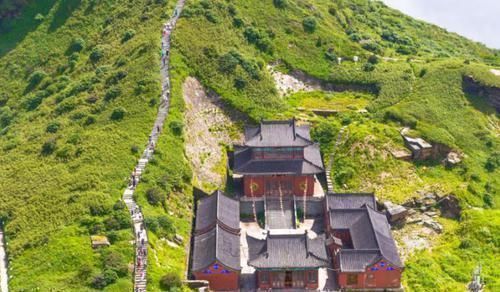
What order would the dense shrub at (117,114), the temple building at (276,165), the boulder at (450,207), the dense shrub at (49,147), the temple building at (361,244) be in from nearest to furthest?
the temple building at (361,244), the temple building at (276,165), the boulder at (450,207), the dense shrub at (49,147), the dense shrub at (117,114)

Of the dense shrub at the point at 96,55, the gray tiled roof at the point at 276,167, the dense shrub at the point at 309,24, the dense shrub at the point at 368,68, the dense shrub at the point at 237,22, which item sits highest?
the dense shrub at the point at 309,24

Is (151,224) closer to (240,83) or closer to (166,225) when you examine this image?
(166,225)

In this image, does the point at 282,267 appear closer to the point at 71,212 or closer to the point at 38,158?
the point at 71,212

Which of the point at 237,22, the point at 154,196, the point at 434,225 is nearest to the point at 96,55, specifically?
the point at 237,22

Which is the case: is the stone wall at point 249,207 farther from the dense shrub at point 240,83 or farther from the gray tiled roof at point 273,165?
the dense shrub at point 240,83

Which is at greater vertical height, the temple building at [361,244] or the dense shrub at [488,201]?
the dense shrub at [488,201]

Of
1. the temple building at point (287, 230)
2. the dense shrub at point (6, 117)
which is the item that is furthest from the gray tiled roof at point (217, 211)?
the dense shrub at point (6, 117)
